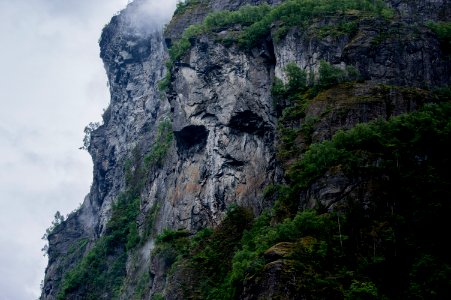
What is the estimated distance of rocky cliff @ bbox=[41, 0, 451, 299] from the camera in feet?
162

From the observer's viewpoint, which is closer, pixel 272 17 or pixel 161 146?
pixel 272 17

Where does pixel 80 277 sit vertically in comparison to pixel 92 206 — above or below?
below

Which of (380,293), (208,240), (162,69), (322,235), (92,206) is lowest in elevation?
(380,293)

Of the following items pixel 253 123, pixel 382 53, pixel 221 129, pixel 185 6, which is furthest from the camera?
pixel 185 6

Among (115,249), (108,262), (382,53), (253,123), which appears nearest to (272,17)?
(253,123)

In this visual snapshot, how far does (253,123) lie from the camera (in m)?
61.7

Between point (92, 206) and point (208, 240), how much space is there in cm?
5839

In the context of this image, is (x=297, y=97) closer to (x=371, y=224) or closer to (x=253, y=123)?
(x=253, y=123)

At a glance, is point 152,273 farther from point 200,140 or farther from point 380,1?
point 380,1

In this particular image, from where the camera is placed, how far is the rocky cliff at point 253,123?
162 feet

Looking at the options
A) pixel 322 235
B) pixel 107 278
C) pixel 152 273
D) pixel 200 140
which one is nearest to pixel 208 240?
pixel 152 273

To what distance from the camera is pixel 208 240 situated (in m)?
54.7

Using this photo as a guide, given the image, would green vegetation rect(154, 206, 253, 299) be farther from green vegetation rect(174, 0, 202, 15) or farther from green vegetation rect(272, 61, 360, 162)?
green vegetation rect(174, 0, 202, 15)

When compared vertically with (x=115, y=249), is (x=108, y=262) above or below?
below
